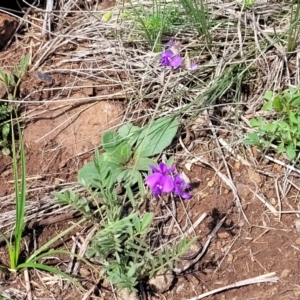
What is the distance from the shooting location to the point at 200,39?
7.55 ft

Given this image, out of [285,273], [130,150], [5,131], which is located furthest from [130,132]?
[285,273]

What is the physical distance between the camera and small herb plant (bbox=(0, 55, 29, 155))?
2152 mm

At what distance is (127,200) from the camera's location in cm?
200

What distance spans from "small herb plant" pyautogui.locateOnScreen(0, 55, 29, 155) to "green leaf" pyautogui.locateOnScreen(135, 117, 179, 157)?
1.41 ft

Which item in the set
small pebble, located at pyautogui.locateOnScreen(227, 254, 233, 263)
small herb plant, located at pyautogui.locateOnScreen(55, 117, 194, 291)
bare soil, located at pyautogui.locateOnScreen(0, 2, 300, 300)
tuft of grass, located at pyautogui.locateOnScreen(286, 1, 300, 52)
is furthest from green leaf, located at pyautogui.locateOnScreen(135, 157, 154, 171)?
tuft of grass, located at pyautogui.locateOnScreen(286, 1, 300, 52)

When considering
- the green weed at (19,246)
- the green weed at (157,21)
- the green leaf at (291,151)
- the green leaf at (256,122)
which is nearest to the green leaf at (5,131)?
the green weed at (19,246)

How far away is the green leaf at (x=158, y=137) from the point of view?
6.83 ft

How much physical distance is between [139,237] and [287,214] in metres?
0.45

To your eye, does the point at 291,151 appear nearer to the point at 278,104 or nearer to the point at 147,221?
the point at 278,104

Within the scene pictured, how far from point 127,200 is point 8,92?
1.87 ft

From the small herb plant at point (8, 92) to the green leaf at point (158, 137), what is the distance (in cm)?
43

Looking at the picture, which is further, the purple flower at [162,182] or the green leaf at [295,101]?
the green leaf at [295,101]

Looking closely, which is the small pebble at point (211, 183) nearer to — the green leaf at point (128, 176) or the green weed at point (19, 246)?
the green leaf at point (128, 176)

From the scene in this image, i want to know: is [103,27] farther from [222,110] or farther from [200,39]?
[222,110]
